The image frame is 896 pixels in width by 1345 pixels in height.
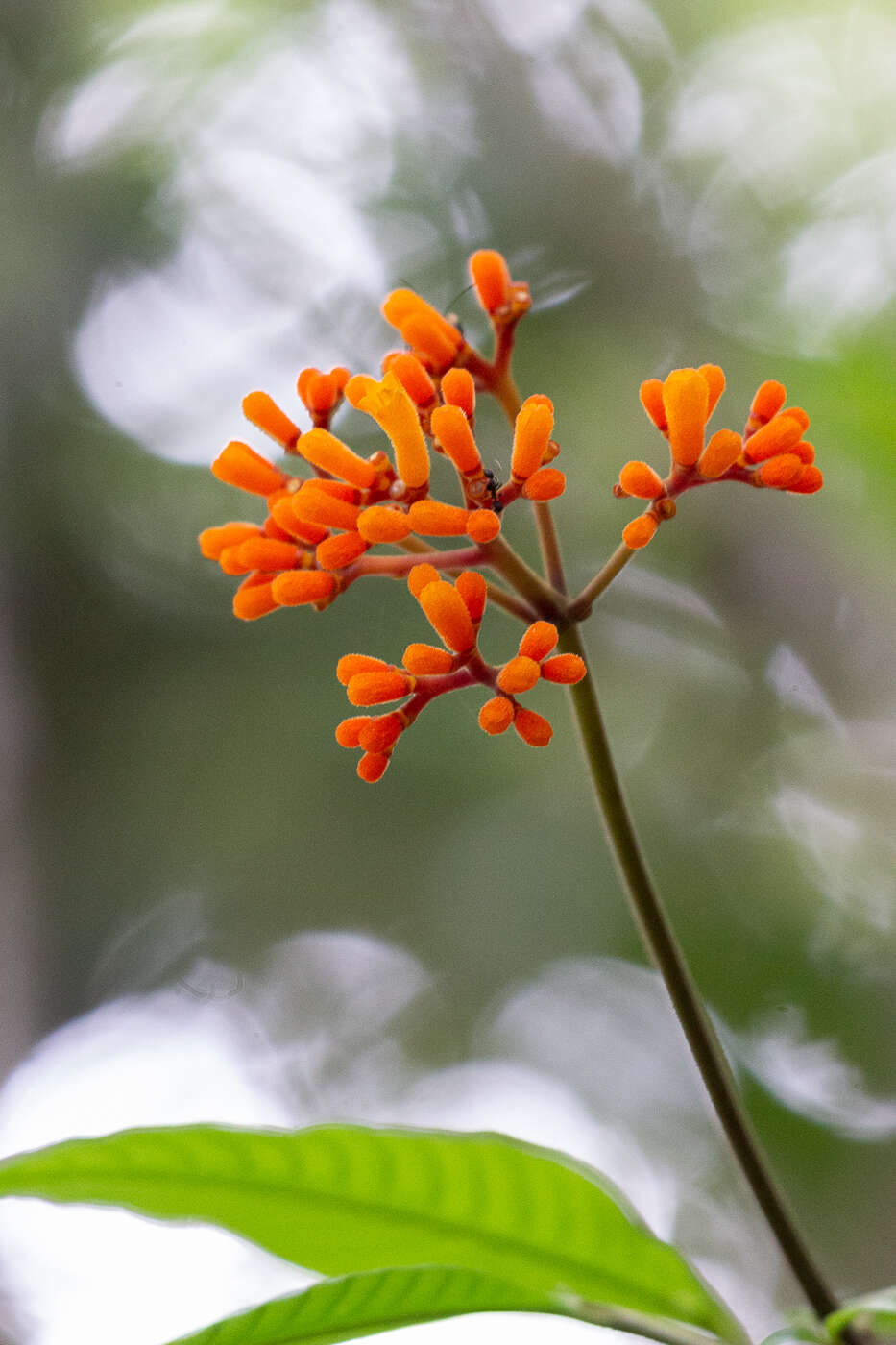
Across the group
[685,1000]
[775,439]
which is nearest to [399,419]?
[775,439]

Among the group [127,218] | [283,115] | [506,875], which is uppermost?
[283,115]

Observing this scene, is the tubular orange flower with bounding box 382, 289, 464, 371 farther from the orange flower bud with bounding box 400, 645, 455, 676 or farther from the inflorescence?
the orange flower bud with bounding box 400, 645, 455, 676

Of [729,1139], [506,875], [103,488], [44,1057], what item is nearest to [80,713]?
[103,488]

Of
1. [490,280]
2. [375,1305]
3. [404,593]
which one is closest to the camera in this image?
[375,1305]

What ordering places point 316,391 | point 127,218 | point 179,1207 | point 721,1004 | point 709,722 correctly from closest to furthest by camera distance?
1. point 179,1207
2. point 316,391
3. point 721,1004
4. point 709,722
5. point 127,218

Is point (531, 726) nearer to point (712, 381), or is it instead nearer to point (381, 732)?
point (381, 732)

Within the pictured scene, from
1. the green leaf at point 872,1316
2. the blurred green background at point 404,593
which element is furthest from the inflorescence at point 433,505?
the blurred green background at point 404,593

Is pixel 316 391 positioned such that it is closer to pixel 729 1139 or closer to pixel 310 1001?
pixel 729 1139
